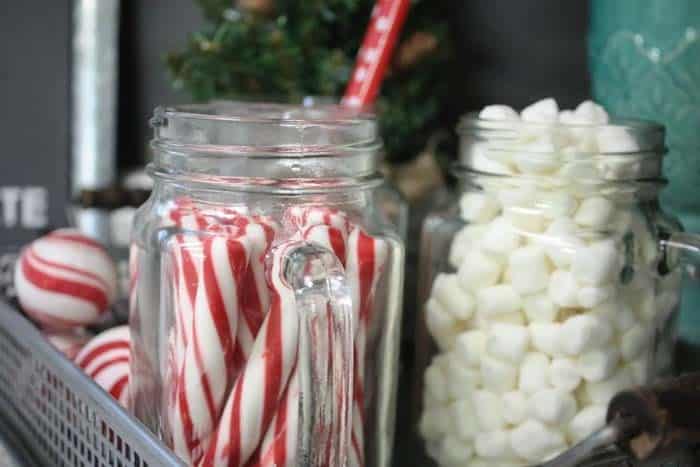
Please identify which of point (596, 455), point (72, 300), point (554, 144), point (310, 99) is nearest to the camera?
point (596, 455)

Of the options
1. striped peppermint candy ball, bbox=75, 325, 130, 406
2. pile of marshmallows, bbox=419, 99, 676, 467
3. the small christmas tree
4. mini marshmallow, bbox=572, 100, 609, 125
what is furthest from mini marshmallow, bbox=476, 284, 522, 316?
the small christmas tree

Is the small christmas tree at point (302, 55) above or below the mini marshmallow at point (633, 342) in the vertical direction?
above

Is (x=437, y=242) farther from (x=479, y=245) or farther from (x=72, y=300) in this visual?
(x=72, y=300)

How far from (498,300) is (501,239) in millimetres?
33

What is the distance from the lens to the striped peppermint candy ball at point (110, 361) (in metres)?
0.53

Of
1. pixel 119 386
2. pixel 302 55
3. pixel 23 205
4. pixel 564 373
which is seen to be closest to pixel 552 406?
pixel 564 373

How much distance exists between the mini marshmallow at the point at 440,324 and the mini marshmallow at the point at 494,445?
54 millimetres

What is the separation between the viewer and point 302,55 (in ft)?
2.68

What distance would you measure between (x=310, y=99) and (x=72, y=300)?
0.28 m

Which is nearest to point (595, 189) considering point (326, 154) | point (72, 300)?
point (326, 154)

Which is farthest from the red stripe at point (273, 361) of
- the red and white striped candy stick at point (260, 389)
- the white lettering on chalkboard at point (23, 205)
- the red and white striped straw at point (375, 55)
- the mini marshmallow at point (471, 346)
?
the white lettering on chalkboard at point (23, 205)

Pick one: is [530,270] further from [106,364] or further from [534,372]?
[106,364]

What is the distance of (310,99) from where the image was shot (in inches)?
30.5

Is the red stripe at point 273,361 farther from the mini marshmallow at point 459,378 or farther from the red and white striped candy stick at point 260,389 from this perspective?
the mini marshmallow at point 459,378
